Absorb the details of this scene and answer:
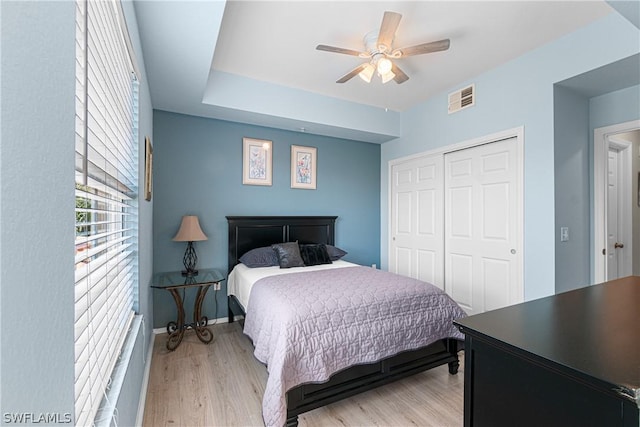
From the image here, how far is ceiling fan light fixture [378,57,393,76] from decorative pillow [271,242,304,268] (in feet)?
6.71

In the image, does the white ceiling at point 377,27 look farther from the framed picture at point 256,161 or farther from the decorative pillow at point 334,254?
the decorative pillow at point 334,254

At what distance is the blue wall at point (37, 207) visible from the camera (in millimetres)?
433

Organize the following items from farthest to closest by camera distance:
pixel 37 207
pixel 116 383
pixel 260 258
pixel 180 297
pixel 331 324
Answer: pixel 260 258 < pixel 180 297 < pixel 331 324 < pixel 116 383 < pixel 37 207

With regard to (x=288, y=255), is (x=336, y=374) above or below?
below

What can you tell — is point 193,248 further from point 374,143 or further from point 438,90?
point 438,90

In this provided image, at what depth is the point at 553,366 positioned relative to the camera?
32.1 inches

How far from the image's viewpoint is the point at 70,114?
24.6 inches

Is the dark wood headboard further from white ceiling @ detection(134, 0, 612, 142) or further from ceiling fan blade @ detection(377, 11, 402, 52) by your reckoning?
ceiling fan blade @ detection(377, 11, 402, 52)

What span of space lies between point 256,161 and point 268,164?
0.16 m

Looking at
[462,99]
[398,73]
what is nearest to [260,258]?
[398,73]

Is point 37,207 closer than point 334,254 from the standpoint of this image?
Yes

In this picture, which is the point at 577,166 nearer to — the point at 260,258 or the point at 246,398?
the point at 260,258

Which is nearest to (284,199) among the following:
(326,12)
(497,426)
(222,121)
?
(222,121)

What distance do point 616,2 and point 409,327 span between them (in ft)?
6.92
